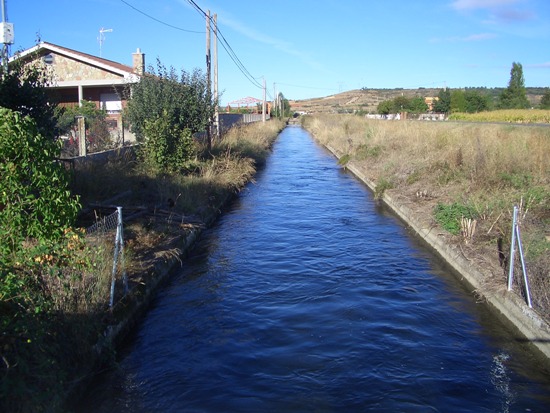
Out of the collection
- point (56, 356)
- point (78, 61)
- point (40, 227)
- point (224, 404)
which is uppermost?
point (78, 61)

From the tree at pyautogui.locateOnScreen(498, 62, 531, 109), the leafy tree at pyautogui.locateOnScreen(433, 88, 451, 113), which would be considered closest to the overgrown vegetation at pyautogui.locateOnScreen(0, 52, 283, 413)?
the leafy tree at pyautogui.locateOnScreen(433, 88, 451, 113)

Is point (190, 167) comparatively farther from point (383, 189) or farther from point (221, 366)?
point (221, 366)

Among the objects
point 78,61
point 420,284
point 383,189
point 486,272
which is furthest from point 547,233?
point 78,61

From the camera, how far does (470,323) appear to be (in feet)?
25.3

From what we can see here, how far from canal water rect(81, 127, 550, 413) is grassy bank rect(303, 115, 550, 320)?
0.77m

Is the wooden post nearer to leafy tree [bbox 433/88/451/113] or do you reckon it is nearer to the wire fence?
the wire fence

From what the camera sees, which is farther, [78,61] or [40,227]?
[78,61]

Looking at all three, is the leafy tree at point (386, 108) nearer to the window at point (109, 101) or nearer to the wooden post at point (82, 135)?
the window at point (109, 101)

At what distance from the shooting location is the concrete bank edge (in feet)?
21.7

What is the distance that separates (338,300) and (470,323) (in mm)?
1939

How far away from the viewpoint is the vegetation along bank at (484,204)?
7766 millimetres

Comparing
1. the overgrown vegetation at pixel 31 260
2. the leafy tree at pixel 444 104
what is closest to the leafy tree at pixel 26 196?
the overgrown vegetation at pixel 31 260

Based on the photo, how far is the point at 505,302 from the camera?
7781 mm

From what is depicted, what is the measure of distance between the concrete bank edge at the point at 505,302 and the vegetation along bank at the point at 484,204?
0.01 metres
